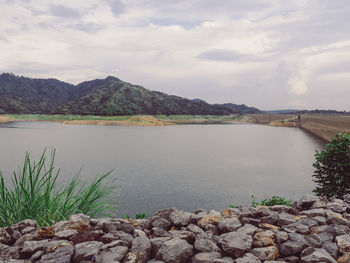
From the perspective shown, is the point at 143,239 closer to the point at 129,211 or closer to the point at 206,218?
the point at 206,218

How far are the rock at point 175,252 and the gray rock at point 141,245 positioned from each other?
0.27m

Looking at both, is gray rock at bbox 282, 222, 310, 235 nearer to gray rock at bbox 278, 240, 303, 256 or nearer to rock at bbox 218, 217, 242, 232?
gray rock at bbox 278, 240, 303, 256

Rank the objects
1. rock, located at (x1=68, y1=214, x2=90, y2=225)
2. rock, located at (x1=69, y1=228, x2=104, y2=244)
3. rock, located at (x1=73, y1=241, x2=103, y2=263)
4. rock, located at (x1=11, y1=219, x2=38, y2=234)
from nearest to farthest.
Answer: rock, located at (x1=73, y1=241, x2=103, y2=263)
rock, located at (x1=69, y1=228, x2=104, y2=244)
rock, located at (x1=11, y1=219, x2=38, y2=234)
rock, located at (x1=68, y1=214, x2=90, y2=225)

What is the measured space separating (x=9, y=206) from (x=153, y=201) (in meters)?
10.1

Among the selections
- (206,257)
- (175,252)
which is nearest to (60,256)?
(175,252)

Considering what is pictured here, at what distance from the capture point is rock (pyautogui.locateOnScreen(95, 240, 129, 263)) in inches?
174

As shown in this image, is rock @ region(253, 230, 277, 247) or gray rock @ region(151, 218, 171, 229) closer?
rock @ region(253, 230, 277, 247)

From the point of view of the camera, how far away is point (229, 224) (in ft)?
19.9

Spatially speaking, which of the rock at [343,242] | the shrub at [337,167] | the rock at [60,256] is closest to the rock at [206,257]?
the rock at [60,256]

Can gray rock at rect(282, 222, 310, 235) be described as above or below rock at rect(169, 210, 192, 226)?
above

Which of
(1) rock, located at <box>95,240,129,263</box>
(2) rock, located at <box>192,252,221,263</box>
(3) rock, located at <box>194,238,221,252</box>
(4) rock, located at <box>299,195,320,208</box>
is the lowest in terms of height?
(4) rock, located at <box>299,195,320,208</box>

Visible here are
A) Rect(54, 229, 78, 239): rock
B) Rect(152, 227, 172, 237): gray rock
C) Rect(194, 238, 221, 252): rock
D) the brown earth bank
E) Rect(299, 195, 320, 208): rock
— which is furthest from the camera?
the brown earth bank

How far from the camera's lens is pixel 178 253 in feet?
15.3

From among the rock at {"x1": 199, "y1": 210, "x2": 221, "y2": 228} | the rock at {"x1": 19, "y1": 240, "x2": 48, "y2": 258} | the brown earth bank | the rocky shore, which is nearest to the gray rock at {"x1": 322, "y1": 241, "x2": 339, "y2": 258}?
the rocky shore
